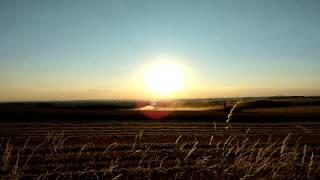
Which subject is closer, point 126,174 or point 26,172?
point 126,174

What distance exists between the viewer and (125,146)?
17703mm

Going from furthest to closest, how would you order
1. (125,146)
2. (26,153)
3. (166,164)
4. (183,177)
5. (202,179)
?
1. (125,146)
2. (26,153)
3. (166,164)
4. (183,177)
5. (202,179)

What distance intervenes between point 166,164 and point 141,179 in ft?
9.35

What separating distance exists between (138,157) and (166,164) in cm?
220

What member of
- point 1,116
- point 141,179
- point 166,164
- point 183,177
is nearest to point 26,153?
point 166,164

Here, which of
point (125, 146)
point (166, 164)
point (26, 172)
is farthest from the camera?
point (125, 146)

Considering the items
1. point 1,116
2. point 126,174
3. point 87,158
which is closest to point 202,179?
point 126,174

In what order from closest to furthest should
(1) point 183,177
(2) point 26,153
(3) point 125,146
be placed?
(1) point 183,177 → (2) point 26,153 → (3) point 125,146

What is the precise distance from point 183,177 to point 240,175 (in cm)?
135

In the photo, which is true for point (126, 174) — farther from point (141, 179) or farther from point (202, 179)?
point (202, 179)

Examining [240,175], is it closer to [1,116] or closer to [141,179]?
[141,179]

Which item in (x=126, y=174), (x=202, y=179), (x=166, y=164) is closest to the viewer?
(x=202, y=179)

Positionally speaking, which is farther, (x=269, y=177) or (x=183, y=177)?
(x=183, y=177)

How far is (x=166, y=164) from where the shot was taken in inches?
484
